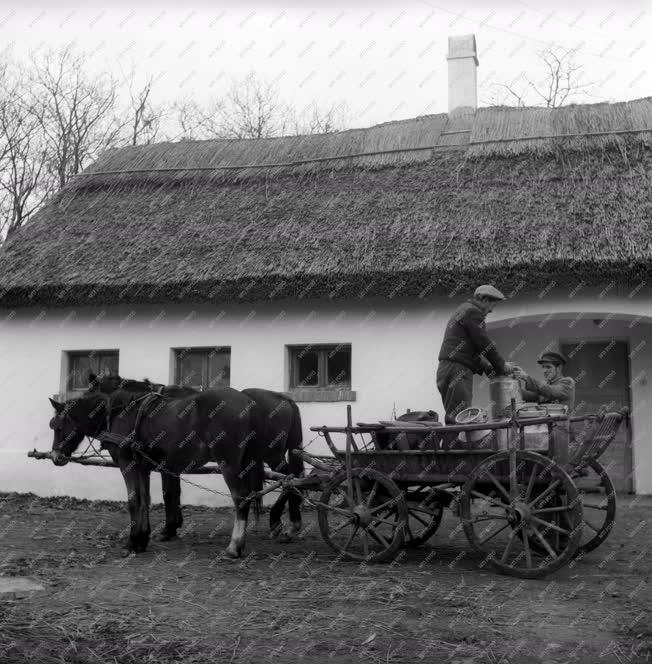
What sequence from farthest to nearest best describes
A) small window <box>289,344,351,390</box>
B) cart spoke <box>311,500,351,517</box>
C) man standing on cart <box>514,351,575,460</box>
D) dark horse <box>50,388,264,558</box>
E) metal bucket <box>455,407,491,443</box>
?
1. small window <box>289,344,351,390</box>
2. man standing on cart <box>514,351,575,460</box>
3. dark horse <box>50,388,264,558</box>
4. cart spoke <box>311,500,351,517</box>
5. metal bucket <box>455,407,491,443</box>

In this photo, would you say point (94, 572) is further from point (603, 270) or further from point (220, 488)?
point (603, 270)

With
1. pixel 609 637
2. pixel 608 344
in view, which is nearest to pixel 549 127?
pixel 608 344

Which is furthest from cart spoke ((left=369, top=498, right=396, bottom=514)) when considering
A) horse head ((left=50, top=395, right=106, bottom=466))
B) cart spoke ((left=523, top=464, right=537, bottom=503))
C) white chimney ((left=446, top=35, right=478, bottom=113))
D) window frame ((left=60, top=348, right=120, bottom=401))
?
white chimney ((left=446, top=35, right=478, bottom=113))

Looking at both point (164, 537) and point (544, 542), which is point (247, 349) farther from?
point (544, 542)

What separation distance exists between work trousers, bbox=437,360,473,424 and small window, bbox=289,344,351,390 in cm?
319

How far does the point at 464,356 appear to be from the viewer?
6.73 metres

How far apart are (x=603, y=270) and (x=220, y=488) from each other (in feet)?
16.7

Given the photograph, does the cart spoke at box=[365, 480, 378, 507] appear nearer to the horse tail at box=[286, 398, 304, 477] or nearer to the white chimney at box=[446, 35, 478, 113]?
the horse tail at box=[286, 398, 304, 477]

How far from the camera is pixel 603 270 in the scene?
8.70 meters

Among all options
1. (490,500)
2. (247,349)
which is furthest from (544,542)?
(247,349)

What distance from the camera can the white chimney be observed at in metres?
12.9

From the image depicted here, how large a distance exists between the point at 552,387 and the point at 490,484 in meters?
1.77

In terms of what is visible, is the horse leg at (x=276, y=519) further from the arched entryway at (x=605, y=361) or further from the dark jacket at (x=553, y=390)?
the arched entryway at (x=605, y=361)

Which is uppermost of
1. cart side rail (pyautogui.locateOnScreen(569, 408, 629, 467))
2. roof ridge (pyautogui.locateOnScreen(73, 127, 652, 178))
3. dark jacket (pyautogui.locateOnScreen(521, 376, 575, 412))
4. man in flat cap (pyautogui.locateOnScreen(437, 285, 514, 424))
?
roof ridge (pyautogui.locateOnScreen(73, 127, 652, 178))
